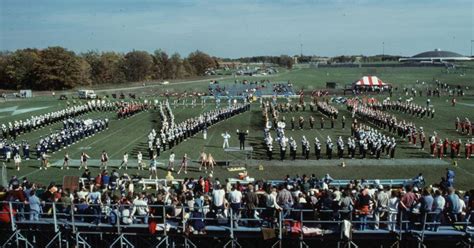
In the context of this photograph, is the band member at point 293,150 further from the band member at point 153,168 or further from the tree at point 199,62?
the tree at point 199,62

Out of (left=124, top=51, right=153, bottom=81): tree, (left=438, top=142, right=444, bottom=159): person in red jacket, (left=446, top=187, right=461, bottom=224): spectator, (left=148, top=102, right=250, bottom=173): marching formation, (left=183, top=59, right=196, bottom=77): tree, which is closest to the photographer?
(left=446, top=187, right=461, bottom=224): spectator

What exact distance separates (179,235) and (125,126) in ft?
95.1

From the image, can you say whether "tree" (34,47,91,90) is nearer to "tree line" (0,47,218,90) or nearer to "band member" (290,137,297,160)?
"tree line" (0,47,218,90)

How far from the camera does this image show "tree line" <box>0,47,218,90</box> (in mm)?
90625

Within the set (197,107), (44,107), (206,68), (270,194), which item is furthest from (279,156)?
(206,68)

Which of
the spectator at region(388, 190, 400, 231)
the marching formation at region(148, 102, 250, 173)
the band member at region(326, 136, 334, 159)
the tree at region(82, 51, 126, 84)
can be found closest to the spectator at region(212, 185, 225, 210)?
the spectator at region(388, 190, 400, 231)

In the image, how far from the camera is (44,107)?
187ft

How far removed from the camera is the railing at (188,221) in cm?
1209

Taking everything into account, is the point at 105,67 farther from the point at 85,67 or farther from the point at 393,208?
the point at 393,208

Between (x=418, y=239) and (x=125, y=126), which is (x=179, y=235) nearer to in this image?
(x=418, y=239)

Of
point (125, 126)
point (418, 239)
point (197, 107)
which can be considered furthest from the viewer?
point (197, 107)

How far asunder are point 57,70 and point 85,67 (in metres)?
7.38

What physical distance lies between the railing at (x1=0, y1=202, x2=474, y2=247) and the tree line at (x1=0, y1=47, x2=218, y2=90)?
268 feet

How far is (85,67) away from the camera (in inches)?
3797
